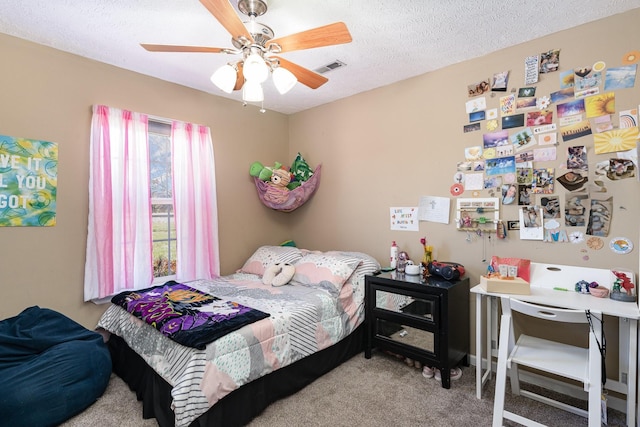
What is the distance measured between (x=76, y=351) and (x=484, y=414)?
8.21ft

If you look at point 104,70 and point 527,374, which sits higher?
point 104,70

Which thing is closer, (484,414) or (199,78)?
(484,414)

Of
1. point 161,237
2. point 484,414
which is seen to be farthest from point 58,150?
point 484,414

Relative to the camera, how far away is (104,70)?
2.54 metres

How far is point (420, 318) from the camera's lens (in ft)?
7.57

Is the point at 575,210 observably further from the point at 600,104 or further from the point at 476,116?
the point at 476,116

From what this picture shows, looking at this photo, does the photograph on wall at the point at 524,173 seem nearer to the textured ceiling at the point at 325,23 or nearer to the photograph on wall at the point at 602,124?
the photograph on wall at the point at 602,124

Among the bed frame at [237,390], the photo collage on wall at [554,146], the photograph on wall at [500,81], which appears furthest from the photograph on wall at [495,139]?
the bed frame at [237,390]

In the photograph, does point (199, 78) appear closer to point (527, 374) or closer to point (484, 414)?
point (484, 414)

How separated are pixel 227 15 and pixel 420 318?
7.13 ft

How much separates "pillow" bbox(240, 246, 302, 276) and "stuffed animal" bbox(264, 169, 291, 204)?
53 centimetres

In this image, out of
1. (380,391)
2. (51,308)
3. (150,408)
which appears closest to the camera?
(150,408)

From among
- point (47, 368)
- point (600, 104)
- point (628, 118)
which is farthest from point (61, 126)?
point (628, 118)

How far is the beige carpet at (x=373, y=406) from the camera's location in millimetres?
1832
